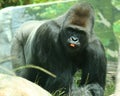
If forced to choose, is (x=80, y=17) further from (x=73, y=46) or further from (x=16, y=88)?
(x=16, y=88)

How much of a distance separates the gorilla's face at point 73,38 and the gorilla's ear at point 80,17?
70mm

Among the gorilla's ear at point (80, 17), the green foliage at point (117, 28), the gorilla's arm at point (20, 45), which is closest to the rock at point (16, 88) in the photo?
the gorilla's ear at point (80, 17)

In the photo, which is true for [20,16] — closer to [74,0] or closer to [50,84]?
[74,0]

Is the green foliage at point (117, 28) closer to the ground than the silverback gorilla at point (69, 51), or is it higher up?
closer to the ground

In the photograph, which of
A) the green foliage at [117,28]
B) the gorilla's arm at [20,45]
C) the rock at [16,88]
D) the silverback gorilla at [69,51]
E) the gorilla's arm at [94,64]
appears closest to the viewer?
the rock at [16,88]

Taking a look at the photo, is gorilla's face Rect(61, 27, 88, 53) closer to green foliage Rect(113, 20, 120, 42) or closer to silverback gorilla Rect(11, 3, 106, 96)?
silverback gorilla Rect(11, 3, 106, 96)

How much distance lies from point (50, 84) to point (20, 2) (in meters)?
4.63

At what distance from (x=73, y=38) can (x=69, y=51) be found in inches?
7.7

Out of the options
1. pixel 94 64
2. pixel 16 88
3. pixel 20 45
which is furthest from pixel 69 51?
pixel 16 88

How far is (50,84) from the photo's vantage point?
5598 mm

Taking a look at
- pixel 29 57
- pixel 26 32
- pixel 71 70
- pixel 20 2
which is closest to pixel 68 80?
pixel 71 70

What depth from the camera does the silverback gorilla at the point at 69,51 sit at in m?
5.42

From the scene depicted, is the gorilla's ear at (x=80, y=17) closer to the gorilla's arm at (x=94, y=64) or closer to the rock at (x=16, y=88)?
the gorilla's arm at (x=94, y=64)

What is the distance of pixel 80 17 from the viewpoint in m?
5.50
